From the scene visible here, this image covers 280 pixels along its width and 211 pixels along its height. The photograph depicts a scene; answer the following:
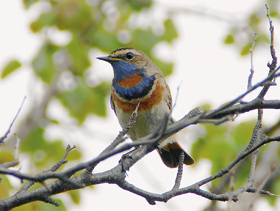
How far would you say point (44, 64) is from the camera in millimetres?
5980

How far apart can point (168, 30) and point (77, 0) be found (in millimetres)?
1842

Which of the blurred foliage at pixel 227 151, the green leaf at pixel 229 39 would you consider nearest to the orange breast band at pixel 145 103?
the blurred foliage at pixel 227 151

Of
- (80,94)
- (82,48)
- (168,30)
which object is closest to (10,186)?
(80,94)

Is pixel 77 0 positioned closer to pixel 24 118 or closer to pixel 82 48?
pixel 82 48

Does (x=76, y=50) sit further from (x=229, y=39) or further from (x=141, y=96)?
(x=229, y=39)

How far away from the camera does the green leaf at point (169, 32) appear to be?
6867mm

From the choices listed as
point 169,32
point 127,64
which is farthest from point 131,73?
point 169,32

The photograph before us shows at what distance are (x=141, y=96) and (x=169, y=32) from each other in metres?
2.57

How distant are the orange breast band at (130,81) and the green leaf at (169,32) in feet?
6.47

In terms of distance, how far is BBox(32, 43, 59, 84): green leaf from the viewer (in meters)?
5.93

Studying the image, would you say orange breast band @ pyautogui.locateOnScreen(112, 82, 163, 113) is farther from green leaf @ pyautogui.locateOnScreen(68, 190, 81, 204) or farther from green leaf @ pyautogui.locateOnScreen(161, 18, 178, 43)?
green leaf @ pyautogui.locateOnScreen(161, 18, 178, 43)

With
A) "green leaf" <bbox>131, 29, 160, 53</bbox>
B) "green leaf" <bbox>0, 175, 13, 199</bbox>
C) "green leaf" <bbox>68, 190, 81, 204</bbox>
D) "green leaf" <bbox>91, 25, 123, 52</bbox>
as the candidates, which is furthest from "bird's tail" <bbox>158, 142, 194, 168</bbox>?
"green leaf" <bbox>0, 175, 13, 199</bbox>

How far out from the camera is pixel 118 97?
194 inches

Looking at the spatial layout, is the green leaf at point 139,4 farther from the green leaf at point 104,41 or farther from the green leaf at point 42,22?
the green leaf at point 42,22
